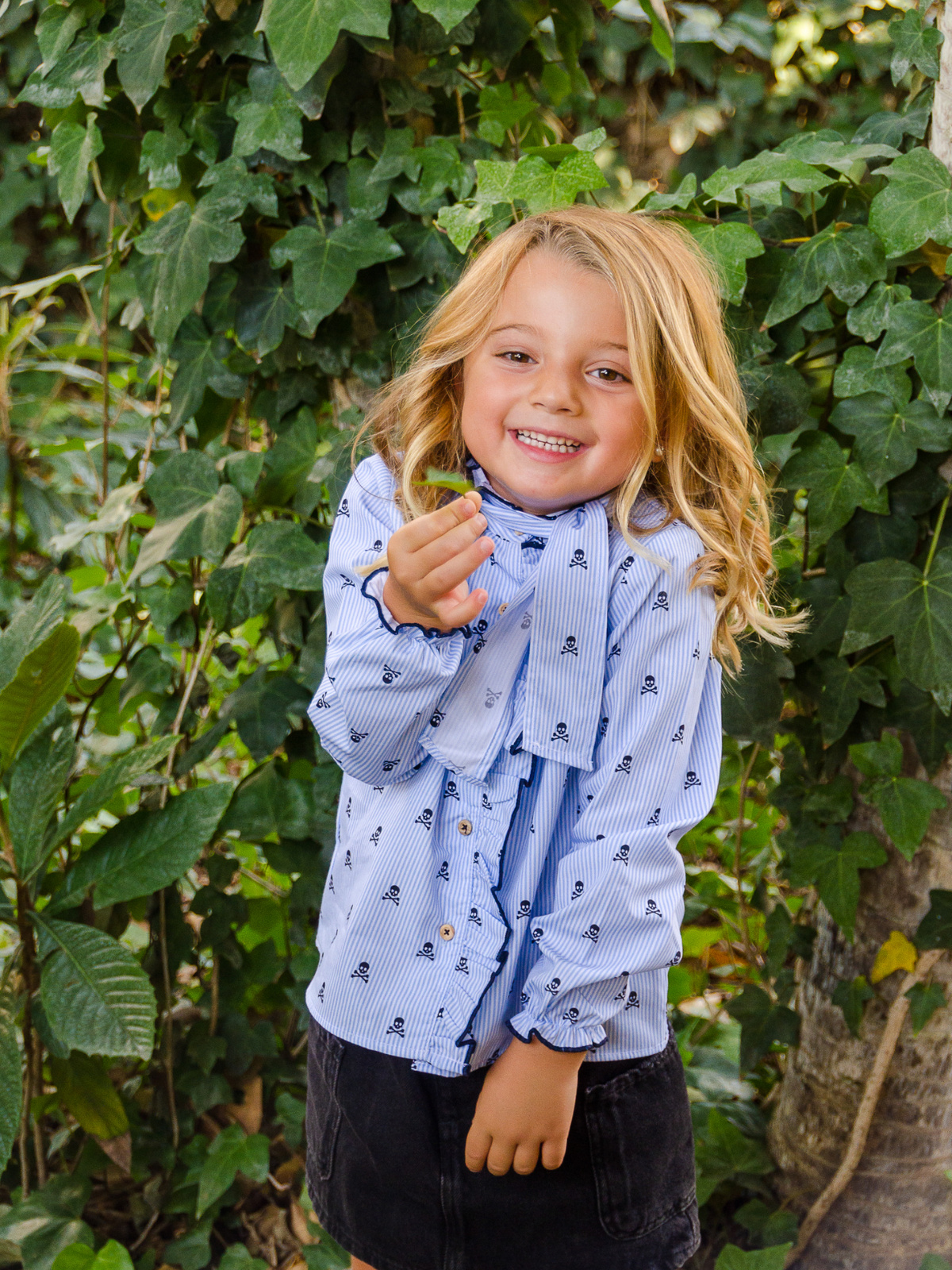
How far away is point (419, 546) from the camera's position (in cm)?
81

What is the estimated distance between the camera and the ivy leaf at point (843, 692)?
50.2 inches

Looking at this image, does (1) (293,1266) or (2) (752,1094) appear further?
(2) (752,1094)

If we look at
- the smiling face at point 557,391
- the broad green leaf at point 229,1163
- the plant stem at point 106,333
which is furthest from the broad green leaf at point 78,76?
the broad green leaf at point 229,1163

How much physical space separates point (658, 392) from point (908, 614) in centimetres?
42

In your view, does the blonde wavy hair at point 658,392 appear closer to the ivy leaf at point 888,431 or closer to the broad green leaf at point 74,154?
the ivy leaf at point 888,431

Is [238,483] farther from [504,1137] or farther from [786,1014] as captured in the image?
[786,1014]

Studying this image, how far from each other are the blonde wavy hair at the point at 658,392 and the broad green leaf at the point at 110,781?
53 centimetres

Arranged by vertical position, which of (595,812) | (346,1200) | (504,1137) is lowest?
(346,1200)

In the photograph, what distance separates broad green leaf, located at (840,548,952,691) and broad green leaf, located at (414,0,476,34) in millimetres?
727

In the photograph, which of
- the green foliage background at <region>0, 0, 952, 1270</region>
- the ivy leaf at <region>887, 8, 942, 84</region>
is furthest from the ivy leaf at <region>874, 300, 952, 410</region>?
the ivy leaf at <region>887, 8, 942, 84</region>

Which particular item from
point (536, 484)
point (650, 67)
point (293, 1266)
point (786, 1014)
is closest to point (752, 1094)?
point (786, 1014)

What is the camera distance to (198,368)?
1.44m

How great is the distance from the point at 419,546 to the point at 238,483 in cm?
67

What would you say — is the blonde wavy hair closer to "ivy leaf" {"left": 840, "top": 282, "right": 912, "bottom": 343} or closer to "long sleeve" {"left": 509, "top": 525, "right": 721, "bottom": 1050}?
"long sleeve" {"left": 509, "top": 525, "right": 721, "bottom": 1050}
